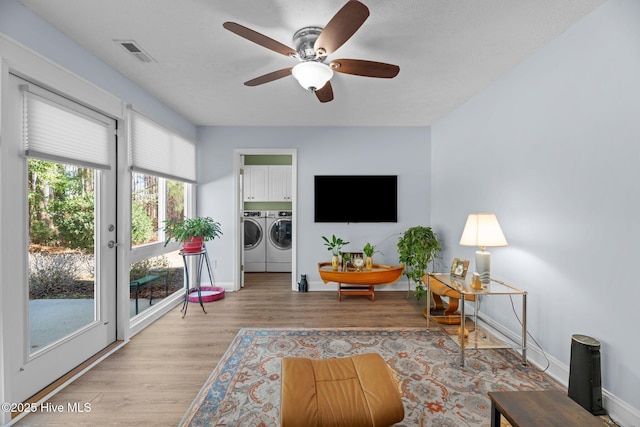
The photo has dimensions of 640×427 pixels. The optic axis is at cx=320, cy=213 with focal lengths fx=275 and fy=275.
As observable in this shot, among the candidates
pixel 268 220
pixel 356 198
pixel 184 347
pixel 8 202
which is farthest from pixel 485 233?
pixel 268 220

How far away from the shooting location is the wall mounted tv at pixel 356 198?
4.21m

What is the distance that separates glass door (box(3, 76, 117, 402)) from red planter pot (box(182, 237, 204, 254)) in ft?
2.60

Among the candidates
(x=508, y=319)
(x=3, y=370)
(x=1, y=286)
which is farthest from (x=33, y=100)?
(x=508, y=319)

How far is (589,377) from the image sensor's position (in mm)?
1642

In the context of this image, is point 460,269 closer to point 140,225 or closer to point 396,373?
point 396,373

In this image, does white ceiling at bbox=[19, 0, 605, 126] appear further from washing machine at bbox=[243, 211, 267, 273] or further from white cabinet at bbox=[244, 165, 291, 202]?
washing machine at bbox=[243, 211, 267, 273]

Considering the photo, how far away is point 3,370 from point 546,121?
157 inches

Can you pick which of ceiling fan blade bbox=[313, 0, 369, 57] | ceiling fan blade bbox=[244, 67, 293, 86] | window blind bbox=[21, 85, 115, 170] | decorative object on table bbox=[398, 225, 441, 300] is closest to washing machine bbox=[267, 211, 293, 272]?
decorative object on table bbox=[398, 225, 441, 300]

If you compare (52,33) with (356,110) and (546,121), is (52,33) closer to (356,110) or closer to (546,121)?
(356,110)

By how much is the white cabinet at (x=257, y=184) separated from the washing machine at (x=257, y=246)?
37 centimetres

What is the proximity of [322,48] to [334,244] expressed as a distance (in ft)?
8.70

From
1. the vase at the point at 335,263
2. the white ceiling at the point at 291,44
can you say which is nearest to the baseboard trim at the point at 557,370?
the vase at the point at 335,263

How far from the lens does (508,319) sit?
2547 millimetres

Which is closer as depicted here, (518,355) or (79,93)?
(79,93)
